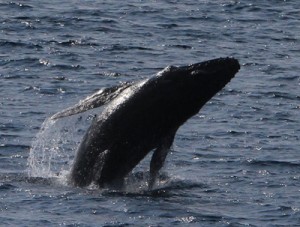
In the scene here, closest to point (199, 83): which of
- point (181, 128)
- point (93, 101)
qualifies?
point (93, 101)

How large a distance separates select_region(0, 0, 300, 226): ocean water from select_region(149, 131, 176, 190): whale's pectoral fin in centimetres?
39

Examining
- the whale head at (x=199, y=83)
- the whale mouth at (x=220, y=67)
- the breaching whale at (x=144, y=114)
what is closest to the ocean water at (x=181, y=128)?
the breaching whale at (x=144, y=114)

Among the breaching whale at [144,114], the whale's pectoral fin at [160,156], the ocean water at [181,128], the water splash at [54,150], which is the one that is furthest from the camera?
the water splash at [54,150]

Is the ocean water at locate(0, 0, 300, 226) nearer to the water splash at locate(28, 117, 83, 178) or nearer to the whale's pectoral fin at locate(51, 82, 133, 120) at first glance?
the water splash at locate(28, 117, 83, 178)

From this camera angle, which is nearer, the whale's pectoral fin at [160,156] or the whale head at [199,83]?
the whale head at [199,83]

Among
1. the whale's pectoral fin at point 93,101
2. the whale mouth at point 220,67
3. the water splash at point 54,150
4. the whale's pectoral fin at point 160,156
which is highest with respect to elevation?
the whale mouth at point 220,67

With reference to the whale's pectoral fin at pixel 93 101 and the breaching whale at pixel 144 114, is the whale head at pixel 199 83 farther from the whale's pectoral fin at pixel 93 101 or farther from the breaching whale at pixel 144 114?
the whale's pectoral fin at pixel 93 101

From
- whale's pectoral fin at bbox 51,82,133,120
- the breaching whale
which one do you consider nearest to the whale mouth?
the breaching whale

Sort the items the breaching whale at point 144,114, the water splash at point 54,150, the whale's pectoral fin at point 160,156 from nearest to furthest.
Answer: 1. the breaching whale at point 144,114
2. the whale's pectoral fin at point 160,156
3. the water splash at point 54,150

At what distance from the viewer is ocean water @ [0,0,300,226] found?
24859 mm

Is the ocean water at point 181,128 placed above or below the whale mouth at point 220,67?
below

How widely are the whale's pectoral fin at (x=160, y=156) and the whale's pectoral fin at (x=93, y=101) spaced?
130 cm

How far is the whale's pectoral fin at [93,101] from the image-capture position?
24.9 m

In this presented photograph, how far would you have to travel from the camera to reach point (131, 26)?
4538 centimetres
